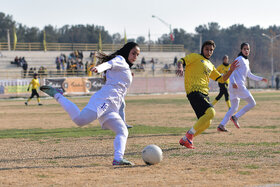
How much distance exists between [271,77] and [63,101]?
60.4 metres

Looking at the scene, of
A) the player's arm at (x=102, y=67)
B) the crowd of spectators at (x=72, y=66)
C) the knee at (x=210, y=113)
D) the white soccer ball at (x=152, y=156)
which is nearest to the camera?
the player's arm at (x=102, y=67)

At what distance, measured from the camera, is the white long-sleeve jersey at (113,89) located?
24.1ft

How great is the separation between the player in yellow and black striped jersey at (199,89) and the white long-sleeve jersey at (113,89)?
2108 millimetres

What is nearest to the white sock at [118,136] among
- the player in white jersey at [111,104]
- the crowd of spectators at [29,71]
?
the player in white jersey at [111,104]

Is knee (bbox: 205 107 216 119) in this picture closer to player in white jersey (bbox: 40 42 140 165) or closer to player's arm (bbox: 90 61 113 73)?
player in white jersey (bbox: 40 42 140 165)

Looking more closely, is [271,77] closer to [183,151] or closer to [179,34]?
[183,151]

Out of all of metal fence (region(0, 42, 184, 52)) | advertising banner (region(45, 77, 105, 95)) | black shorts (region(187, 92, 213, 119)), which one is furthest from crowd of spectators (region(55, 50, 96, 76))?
black shorts (region(187, 92, 213, 119))

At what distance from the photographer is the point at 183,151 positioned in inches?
366

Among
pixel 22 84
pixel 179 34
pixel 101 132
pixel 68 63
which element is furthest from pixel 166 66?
pixel 179 34

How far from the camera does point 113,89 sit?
24.6 ft

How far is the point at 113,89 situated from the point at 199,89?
9.08 feet

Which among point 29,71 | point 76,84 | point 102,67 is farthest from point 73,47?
point 102,67

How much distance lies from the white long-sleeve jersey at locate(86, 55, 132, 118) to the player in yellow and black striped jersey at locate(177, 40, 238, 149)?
2.11 meters

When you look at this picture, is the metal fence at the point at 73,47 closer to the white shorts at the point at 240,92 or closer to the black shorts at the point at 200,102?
the white shorts at the point at 240,92
